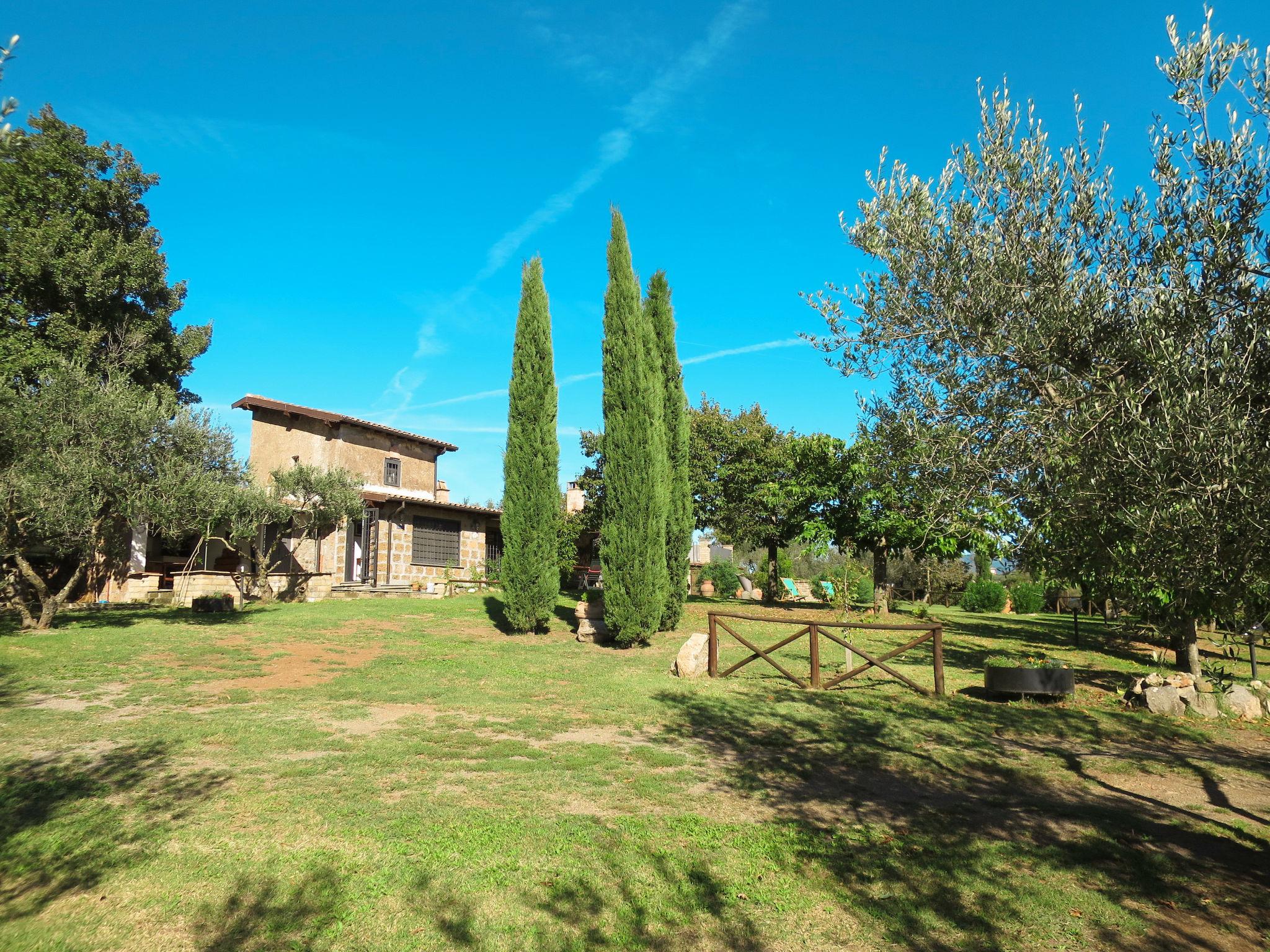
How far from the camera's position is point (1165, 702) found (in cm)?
1059

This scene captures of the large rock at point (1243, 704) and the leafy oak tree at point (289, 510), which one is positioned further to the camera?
the leafy oak tree at point (289, 510)

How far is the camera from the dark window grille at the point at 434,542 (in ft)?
96.9

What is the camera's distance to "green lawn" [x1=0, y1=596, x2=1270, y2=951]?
170 inches

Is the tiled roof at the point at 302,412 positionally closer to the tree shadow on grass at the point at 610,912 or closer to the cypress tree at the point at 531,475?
the cypress tree at the point at 531,475

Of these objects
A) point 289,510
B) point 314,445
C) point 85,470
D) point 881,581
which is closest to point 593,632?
point 289,510

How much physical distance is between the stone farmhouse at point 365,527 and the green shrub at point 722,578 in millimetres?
11686

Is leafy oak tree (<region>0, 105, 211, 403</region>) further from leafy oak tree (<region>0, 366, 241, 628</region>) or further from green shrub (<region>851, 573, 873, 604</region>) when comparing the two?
green shrub (<region>851, 573, 873, 604</region>)

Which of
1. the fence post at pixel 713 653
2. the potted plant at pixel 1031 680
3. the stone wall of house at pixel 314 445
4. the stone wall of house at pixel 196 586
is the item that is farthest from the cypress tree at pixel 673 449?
the stone wall of house at pixel 314 445

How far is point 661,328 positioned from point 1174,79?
16572mm

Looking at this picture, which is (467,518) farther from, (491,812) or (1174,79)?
(1174,79)

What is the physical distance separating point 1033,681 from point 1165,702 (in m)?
1.74

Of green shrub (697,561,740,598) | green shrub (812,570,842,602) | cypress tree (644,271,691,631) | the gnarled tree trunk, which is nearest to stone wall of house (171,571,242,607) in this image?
cypress tree (644,271,691,631)

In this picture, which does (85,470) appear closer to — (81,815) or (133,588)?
(133,588)

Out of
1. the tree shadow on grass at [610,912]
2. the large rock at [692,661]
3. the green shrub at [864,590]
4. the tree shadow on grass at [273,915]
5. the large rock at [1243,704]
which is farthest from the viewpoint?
the green shrub at [864,590]
